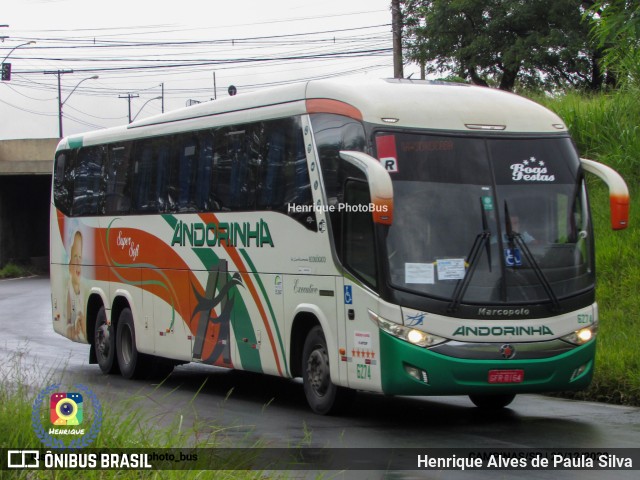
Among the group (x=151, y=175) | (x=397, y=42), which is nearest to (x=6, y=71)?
(x=397, y=42)

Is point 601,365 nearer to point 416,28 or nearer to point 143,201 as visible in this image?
point 143,201

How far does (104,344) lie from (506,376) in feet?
27.6

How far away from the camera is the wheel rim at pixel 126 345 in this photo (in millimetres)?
17141

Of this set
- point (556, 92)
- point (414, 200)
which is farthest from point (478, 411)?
point (556, 92)

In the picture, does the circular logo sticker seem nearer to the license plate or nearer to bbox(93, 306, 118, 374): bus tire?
the license plate

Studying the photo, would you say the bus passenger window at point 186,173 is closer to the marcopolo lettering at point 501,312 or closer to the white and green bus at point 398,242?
the white and green bus at point 398,242

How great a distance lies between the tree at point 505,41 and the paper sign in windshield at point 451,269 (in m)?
26.1

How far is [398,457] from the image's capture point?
9547 mm

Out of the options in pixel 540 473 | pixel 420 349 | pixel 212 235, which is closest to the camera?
pixel 540 473

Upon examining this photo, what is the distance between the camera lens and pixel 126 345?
56.4 feet

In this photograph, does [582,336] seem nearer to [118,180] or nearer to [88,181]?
[118,180]

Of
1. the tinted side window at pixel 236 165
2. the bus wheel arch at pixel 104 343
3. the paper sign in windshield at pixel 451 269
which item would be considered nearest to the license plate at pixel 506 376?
the paper sign in windshield at pixel 451 269

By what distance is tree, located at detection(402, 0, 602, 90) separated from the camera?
3709cm

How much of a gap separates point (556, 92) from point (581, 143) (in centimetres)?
400
